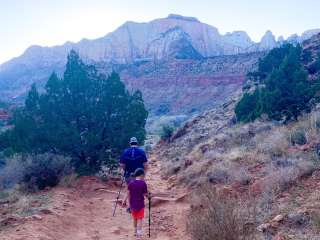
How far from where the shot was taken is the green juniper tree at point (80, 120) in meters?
14.1

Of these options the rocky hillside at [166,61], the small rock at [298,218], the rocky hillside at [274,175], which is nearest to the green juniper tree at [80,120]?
the rocky hillside at [274,175]

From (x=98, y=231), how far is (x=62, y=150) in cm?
613

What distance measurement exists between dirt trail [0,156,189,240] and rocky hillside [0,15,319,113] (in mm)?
44363

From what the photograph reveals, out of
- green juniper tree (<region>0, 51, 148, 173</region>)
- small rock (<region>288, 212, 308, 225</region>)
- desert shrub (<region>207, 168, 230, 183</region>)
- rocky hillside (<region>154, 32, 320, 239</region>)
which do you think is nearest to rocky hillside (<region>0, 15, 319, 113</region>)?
green juniper tree (<region>0, 51, 148, 173</region>)

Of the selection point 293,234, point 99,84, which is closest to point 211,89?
point 99,84

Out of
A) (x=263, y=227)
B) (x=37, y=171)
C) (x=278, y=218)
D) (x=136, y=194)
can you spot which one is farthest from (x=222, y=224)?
(x=37, y=171)

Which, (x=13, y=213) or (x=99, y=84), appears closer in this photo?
(x=13, y=213)

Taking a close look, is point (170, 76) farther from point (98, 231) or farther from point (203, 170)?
point (98, 231)

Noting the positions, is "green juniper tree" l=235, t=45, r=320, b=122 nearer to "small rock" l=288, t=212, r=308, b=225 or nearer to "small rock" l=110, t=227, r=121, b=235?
"small rock" l=110, t=227, r=121, b=235

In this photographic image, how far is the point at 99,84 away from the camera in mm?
15586

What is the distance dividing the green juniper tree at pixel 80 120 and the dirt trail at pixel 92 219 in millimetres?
1690

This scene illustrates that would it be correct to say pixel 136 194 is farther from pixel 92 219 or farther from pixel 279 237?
pixel 279 237

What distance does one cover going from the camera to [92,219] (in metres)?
9.70

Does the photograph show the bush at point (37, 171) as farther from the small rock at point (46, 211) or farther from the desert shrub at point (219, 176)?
the desert shrub at point (219, 176)
